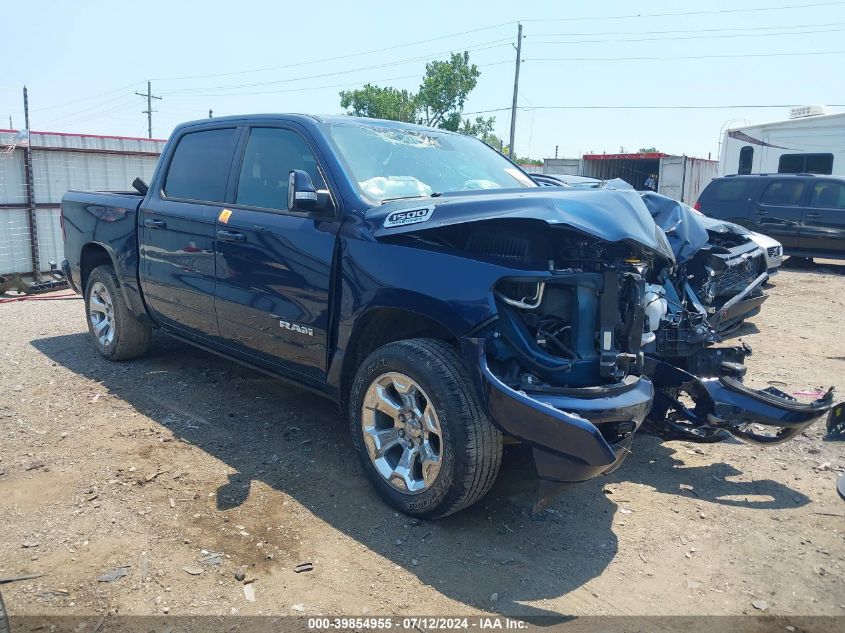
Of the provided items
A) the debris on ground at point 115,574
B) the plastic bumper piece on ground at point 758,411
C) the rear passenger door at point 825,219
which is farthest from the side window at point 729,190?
the debris on ground at point 115,574

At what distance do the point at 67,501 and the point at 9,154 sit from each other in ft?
28.8

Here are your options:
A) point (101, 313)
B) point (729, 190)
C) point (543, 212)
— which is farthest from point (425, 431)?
point (729, 190)

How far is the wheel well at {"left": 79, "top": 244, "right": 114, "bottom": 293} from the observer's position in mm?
6180

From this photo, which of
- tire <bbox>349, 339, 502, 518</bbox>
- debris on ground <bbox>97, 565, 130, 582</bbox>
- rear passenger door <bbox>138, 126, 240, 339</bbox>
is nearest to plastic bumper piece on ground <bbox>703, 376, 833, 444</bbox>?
tire <bbox>349, 339, 502, 518</bbox>

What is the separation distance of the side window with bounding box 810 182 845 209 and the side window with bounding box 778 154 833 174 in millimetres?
4039

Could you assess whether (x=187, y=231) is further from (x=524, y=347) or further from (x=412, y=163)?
(x=524, y=347)

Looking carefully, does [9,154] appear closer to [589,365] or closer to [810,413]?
[589,365]

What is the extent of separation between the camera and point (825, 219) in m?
13.2

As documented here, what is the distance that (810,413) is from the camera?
372cm

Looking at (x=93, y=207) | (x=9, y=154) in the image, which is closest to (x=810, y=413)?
(x=93, y=207)

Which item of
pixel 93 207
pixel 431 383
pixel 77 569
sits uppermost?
pixel 93 207

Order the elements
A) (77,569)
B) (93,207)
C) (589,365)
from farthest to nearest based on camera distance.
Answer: (93,207), (589,365), (77,569)

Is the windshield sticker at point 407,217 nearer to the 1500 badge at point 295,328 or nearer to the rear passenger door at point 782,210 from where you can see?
the 1500 badge at point 295,328

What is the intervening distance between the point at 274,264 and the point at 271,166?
28.4 inches
